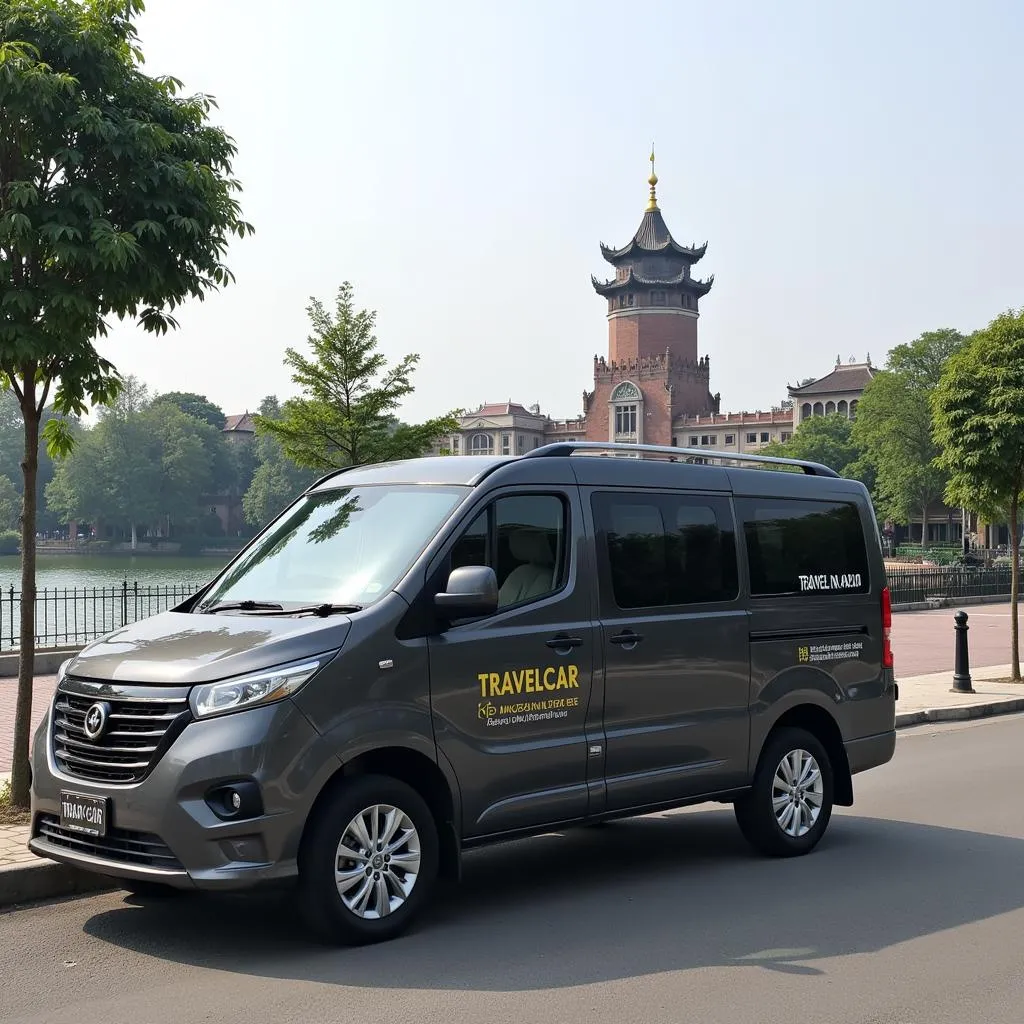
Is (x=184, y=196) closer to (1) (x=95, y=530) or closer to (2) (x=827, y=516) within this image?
(2) (x=827, y=516)

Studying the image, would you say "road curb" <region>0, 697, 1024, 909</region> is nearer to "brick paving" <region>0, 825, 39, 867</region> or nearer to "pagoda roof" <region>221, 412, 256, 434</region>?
"brick paving" <region>0, 825, 39, 867</region>

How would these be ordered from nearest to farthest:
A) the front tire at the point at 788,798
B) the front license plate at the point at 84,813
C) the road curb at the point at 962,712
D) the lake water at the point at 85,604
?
the front license plate at the point at 84,813, the front tire at the point at 788,798, the road curb at the point at 962,712, the lake water at the point at 85,604

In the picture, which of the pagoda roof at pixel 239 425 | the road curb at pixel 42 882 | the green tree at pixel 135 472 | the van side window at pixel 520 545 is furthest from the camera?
the pagoda roof at pixel 239 425

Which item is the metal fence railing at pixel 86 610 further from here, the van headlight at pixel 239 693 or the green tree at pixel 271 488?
the green tree at pixel 271 488

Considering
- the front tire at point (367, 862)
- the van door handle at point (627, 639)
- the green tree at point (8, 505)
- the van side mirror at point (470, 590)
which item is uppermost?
the green tree at point (8, 505)

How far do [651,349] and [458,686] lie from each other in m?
143

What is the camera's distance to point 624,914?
20.9ft

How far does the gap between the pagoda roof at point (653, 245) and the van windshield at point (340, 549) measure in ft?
472

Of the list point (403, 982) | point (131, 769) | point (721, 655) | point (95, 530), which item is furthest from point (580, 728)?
point (95, 530)

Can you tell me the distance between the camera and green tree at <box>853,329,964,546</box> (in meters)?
85.6

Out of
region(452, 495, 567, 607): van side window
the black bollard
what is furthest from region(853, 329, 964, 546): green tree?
region(452, 495, 567, 607): van side window

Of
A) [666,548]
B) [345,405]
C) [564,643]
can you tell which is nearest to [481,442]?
[345,405]

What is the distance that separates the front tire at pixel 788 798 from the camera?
7617 millimetres

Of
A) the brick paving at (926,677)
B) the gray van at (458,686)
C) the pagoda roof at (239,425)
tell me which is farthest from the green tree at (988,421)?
the pagoda roof at (239,425)
